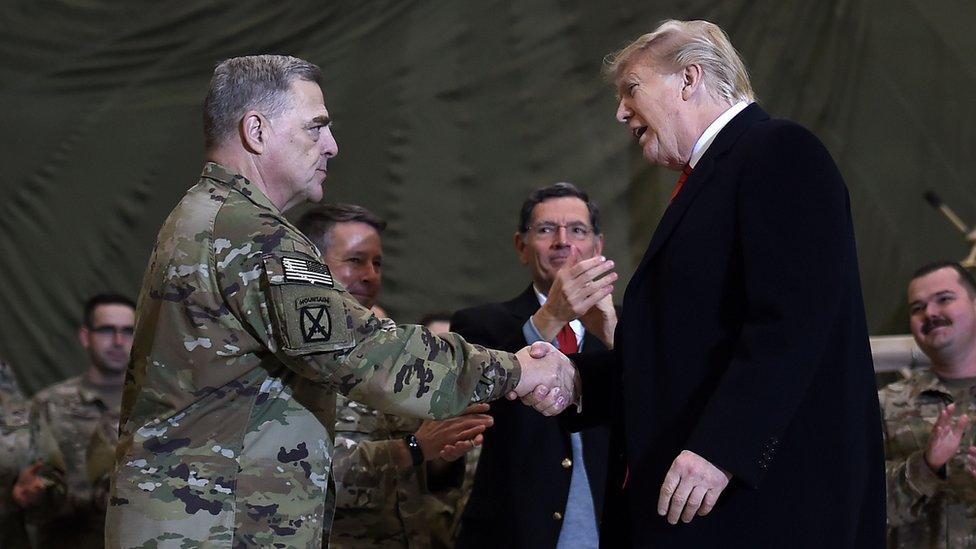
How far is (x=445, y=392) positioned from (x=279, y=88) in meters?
0.70

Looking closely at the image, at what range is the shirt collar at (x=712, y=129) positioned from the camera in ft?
7.54

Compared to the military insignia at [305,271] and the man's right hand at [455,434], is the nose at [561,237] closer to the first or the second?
the man's right hand at [455,434]

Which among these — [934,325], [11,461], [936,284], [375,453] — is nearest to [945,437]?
Result: [934,325]

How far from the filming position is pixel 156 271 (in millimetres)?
2236

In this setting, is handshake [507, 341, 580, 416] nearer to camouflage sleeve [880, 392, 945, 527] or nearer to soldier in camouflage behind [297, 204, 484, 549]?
soldier in camouflage behind [297, 204, 484, 549]

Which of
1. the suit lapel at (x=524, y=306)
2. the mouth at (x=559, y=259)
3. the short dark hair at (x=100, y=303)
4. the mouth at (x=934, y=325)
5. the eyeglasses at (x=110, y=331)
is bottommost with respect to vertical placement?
the mouth at (x=934, y=325)

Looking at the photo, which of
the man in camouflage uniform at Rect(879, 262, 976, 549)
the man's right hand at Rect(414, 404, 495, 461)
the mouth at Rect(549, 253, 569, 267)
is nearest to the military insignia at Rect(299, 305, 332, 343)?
the man's right hand at Rect(414, 404, 495, 461)

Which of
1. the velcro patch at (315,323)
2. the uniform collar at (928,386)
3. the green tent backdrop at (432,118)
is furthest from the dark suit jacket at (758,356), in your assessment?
the green tent backdrop at (432,118)

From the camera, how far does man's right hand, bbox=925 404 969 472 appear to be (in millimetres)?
3752

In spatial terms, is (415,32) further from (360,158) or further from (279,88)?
(279,88)

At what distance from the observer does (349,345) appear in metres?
2.16

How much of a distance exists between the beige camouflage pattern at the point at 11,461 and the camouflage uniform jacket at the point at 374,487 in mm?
1616

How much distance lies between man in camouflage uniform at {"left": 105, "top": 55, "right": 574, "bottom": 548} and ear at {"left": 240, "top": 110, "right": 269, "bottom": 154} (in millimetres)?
82

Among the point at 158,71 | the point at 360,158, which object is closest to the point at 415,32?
the point at 360,158
